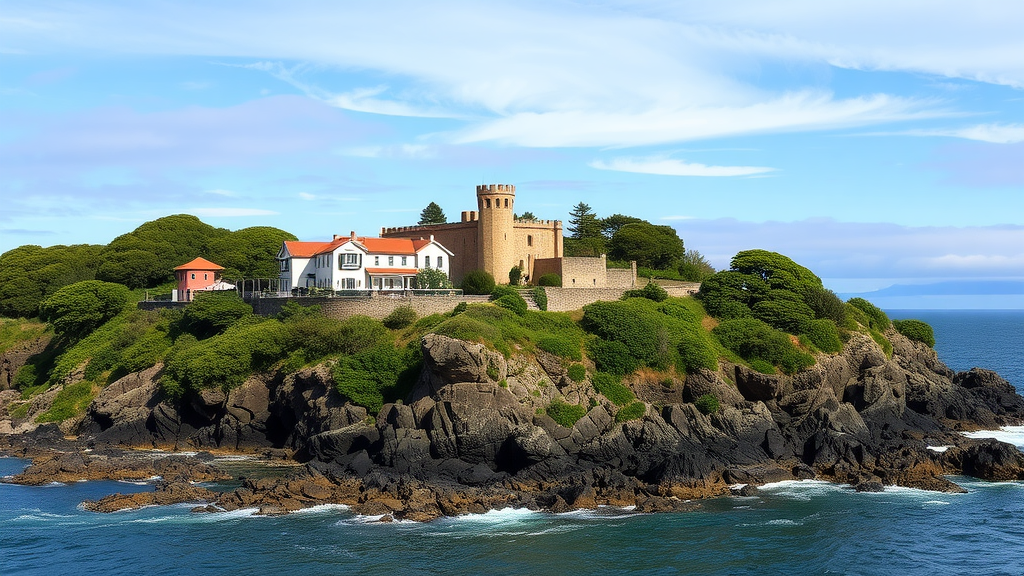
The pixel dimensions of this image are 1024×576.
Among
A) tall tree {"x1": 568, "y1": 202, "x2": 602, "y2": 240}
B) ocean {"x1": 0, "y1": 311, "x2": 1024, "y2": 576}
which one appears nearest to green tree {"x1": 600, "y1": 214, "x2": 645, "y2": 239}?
tall tree {"x1": 568, "y1": 202, "x2": 602, "y2": 240}

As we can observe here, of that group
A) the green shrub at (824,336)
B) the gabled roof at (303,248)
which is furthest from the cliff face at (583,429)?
the gabled roof at (303,248)

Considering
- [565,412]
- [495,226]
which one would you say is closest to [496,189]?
[495,226]

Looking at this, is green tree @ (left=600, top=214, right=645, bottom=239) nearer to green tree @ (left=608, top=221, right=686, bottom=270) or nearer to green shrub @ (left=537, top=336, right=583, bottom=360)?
green tree @ (left=608, top=221, right=686, bottom=270)

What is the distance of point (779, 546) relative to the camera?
3716 centimetres

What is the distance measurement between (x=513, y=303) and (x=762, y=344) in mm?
15875

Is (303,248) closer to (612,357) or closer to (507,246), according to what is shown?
(507,246)

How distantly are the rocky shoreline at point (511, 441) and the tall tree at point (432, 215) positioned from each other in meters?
41.6

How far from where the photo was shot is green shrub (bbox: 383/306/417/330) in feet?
198

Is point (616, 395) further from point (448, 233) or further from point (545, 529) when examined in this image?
point (448, 233)

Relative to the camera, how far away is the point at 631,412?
5166cm

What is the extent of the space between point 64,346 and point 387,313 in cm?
3064

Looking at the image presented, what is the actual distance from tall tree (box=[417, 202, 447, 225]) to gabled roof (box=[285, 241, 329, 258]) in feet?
78.9

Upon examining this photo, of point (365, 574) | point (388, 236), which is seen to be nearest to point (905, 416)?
point (365, 574)

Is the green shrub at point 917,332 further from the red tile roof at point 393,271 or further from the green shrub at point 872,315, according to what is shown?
the red tile roof at point 393,271
